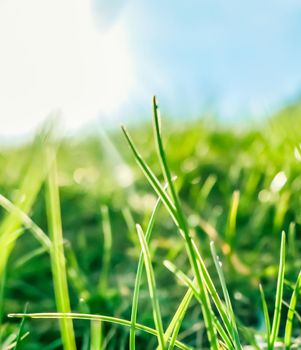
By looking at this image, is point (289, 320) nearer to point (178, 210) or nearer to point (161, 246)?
point (178, 210)

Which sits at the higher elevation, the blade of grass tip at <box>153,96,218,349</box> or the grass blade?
the blade of grass tip at <box>153,96,218,349</box>

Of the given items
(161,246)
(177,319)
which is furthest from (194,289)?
(161,246)

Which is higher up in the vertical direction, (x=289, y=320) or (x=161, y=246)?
(x=289, y=320)

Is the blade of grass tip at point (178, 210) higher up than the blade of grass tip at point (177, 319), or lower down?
higher up

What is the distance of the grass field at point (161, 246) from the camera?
464mm

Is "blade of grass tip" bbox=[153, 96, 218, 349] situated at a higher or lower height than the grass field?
higher

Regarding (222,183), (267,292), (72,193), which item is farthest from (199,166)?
(267,292)

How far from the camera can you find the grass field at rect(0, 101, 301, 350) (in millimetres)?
464

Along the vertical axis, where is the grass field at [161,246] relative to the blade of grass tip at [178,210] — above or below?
below

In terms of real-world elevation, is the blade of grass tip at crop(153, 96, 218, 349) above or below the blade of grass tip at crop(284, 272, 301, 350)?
above

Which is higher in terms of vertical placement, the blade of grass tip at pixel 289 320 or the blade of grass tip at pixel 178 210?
the blade of grass tip at pixel 178 210

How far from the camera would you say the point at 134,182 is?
1362 millimetres

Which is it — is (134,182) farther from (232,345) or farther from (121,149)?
(232,345)

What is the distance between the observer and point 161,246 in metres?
0.96
